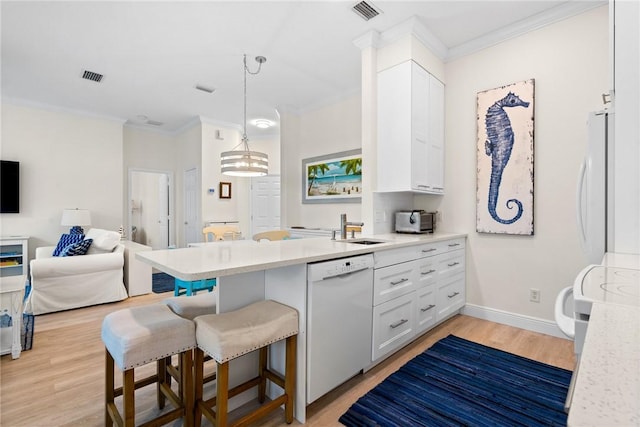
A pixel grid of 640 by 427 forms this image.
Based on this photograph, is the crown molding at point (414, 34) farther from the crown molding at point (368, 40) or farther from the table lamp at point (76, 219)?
the table lamp at point (76, 219)

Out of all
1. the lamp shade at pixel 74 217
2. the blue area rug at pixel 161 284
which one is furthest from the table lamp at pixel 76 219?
the blue area rug at pixel 161 284

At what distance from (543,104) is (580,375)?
10.4 ft

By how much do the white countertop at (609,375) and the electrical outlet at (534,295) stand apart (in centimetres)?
264

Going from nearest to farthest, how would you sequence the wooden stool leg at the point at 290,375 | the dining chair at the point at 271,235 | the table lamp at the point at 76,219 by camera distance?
the wooden stool leg at the point at 290,375 < the dining chair at the point at 271,235 < the table lamp at the point at 76,219

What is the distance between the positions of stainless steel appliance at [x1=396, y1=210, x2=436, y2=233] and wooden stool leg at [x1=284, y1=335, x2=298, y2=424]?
6.31ft

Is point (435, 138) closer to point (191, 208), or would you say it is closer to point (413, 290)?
point (413, 290)

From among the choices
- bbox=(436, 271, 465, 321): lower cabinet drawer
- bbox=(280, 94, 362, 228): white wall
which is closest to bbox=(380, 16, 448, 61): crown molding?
bbox=(280, 94, 362, 228): white wall

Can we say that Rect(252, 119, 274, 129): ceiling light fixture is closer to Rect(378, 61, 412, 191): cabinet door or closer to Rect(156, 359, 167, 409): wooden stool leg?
Rect(378, 61, 412, 191): cabinet door

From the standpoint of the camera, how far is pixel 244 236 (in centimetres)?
655

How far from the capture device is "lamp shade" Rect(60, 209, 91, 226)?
16.0ft

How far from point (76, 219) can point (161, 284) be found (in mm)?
1765

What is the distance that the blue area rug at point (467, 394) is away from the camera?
166 centimetres

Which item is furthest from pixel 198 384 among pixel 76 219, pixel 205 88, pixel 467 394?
pixel 76 219

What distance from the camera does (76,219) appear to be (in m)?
4.91
